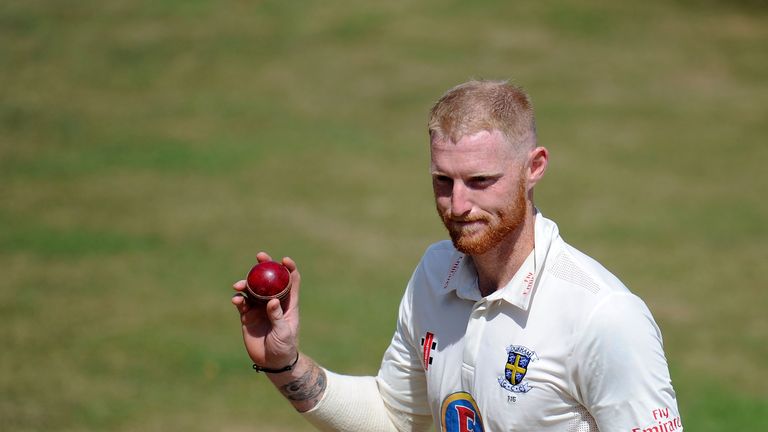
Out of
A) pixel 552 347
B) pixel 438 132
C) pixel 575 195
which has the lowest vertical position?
pixel 552 347

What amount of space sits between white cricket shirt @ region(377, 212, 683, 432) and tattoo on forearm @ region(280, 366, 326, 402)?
46 cm

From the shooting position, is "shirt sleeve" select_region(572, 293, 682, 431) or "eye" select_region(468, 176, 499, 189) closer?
"shirt sleeve" select_region(572, 293, 682, 431)

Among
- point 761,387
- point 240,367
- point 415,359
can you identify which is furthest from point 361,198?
point 415,359

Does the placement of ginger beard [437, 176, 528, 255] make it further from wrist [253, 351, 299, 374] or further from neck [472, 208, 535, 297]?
wrist [253, 351, 299, 374]

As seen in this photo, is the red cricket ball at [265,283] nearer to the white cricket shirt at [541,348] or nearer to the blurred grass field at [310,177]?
the white cricket shirt at [541,348]

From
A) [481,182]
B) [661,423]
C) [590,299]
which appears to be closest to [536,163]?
[481,182]

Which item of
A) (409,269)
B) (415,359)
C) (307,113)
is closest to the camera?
(415,359)

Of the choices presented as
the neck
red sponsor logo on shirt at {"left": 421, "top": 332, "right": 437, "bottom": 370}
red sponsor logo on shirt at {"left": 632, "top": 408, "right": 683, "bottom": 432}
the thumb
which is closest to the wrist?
the thumb

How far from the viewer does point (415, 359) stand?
505 cm

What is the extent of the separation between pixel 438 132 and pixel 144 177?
14936 mm

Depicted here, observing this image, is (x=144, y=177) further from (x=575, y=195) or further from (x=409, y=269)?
(x=575, y=195)

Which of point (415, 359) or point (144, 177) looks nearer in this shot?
point (415, 359)

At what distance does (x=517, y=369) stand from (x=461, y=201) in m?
0.71

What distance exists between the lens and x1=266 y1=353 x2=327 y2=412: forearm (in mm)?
4934
